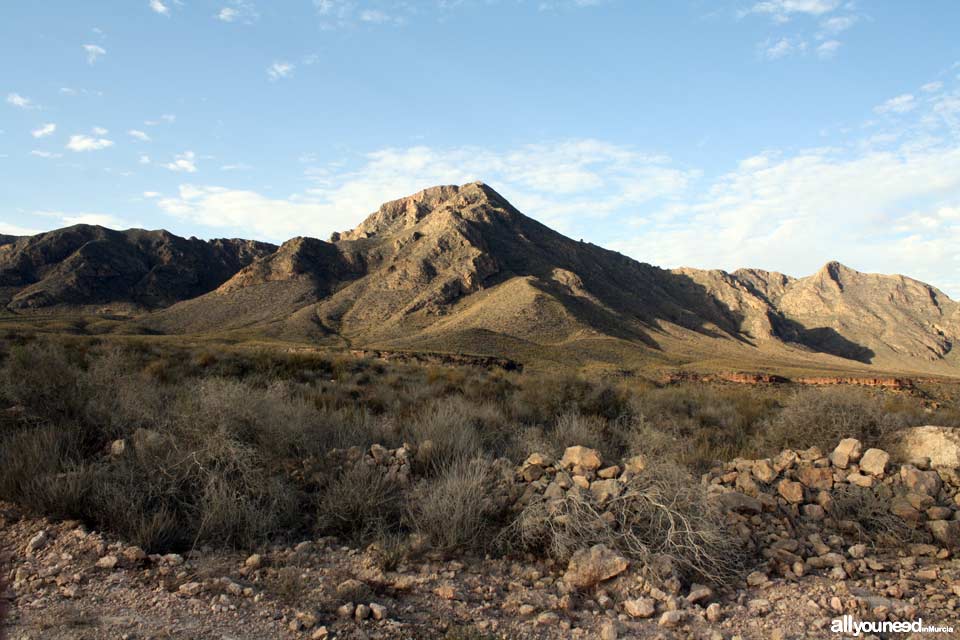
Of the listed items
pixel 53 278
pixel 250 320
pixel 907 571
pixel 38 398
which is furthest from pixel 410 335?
pixel 53 278

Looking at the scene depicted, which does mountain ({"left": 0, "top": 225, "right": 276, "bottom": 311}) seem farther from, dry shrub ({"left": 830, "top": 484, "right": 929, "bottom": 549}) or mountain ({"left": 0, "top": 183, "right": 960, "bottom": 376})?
dry shrub ({"left": 830, "top": 484, "right": 929, "bottom": 549})

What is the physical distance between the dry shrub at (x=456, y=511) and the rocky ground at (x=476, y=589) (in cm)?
25

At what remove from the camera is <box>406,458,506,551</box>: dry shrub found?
5.21m

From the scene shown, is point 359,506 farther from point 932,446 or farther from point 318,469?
point 932,446

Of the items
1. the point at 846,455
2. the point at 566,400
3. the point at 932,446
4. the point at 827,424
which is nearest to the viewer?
the point at 846,455

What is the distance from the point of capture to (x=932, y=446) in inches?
281

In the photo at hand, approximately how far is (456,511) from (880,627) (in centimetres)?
338

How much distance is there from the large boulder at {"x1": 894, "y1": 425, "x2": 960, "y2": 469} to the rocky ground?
1.12 m

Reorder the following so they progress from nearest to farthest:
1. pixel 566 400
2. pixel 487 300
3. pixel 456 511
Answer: pixel 456 511 → pixel 566 400 → pixel 487 300

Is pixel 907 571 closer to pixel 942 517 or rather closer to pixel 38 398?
pixel 942 517

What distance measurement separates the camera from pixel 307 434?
7496mm

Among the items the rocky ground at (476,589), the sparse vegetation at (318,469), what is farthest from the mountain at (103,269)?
the rocky ground at (476,589)

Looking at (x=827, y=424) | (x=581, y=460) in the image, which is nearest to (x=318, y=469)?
(x=581, y=460)

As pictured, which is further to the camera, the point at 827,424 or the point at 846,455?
the point at 827,424
